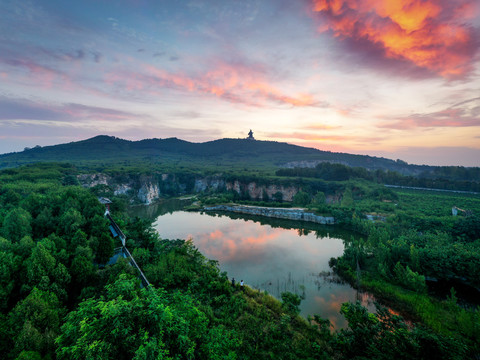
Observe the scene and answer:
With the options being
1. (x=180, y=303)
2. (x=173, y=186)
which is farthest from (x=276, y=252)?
(x=173, y=186)

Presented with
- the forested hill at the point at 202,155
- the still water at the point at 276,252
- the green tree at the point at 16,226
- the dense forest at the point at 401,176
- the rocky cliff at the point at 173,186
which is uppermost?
the forested hill at the point at 202,155

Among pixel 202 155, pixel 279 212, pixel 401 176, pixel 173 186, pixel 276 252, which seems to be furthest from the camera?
pixel 202 155

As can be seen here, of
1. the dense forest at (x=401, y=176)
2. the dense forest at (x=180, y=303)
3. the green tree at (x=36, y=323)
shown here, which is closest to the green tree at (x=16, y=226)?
the dense forest at (x=180, y=303)

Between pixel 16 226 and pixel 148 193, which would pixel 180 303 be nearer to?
pixel 16 226

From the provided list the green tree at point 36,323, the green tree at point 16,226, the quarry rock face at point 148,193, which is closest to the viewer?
the green tree at point 36,323

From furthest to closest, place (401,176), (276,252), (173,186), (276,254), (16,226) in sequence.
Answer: (173,186), (401,176), (276,252), (276,254), (16,226)

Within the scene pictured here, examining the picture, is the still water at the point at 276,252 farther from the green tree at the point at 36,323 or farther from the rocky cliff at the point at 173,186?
the rocky cliff at the point at 173,186

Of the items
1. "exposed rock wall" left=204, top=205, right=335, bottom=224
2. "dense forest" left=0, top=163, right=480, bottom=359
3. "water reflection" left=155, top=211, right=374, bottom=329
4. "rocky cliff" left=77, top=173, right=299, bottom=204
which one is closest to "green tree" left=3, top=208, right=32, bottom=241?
"dense forest" left=0, top=163, right=480, bottom=359

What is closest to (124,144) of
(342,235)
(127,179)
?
(127,179)
